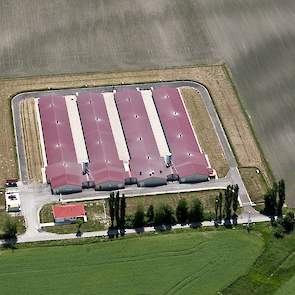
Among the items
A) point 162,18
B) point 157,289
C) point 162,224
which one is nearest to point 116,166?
point 162,224

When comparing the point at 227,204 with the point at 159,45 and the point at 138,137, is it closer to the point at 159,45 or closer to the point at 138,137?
the point at 138,137

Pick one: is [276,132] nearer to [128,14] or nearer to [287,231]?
[287,231]

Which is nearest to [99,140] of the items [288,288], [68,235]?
[68,235]

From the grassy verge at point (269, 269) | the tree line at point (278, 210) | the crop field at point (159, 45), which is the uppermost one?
the crop field at point (159, 45)

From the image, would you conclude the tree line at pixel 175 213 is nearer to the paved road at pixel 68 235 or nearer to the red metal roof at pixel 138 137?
the paved road at pixel 68 235

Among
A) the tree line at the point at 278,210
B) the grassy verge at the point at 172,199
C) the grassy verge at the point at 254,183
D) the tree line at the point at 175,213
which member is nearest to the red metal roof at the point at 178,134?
the grassy verge at the point at 172,199

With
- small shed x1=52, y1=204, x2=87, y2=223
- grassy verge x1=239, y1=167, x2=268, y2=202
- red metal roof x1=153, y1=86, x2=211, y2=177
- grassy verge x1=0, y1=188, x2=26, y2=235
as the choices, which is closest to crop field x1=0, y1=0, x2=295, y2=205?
grassy verge x1=239, y1=167, x2=268, y2=202

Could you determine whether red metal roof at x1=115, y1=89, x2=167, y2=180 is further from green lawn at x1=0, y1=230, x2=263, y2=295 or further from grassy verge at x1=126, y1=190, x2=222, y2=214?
green lawn at x1=0, y1=230, x2=263, y2=295
